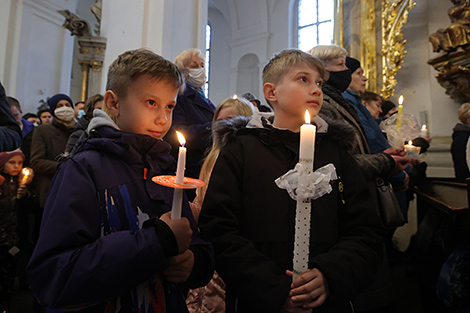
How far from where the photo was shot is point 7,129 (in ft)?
5.41

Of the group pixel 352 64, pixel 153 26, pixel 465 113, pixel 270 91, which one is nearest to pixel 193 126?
pixel 270 91

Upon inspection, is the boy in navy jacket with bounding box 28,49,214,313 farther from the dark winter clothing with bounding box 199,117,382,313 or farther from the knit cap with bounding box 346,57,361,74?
the knit cap with bounding box 346,57,361,74

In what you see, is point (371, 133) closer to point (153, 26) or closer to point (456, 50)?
point (456, 50)

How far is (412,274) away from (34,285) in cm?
380

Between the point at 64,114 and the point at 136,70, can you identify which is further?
the point at 64,114

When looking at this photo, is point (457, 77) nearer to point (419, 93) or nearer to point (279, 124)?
point (419, 93)

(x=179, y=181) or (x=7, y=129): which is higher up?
(x=7, y=129)

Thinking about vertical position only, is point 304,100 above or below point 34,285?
above

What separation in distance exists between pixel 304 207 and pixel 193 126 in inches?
57.0

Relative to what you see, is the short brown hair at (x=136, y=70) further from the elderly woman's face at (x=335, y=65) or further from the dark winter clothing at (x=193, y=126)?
the elderly woman's face at (x=335, y=65)

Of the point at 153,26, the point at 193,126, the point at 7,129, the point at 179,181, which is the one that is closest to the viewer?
the point at 179,181

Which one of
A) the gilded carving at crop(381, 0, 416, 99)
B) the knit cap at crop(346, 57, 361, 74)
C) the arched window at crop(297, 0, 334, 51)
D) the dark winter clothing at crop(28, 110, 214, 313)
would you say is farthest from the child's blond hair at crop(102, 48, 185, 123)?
the arched window at crop(297, 0, 334, 51)

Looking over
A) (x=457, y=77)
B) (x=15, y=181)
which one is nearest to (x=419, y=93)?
(x=457, y=77)

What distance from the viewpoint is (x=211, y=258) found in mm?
939
